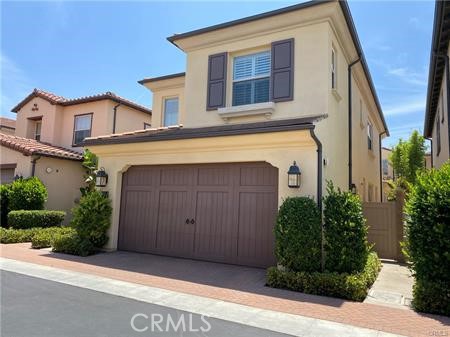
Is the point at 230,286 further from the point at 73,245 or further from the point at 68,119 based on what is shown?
the point at 68,119

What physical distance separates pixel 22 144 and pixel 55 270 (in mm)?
10273

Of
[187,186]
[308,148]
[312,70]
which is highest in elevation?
[312,70]

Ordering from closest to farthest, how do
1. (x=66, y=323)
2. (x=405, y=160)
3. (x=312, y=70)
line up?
Answer: (x=66, y=323), (x=312, y=70), (x=405, y=160)

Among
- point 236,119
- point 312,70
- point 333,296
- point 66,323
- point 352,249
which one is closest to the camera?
point 66,323

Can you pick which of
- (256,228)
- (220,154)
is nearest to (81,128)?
(220,154)

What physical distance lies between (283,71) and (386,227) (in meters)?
5.94

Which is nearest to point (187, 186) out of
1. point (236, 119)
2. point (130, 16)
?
point (236, 119)

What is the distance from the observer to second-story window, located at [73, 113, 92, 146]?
1902cm

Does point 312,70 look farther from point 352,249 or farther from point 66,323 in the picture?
point 66,323

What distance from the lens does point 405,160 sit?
61.9 ft

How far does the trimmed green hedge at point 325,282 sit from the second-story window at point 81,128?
15.3 meters

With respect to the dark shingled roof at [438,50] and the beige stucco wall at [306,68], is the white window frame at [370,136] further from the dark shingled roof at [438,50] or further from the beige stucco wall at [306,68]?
the beige stucco wall at [306,68]

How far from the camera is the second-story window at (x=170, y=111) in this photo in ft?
50.5

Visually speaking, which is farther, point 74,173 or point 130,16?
point 74,173
